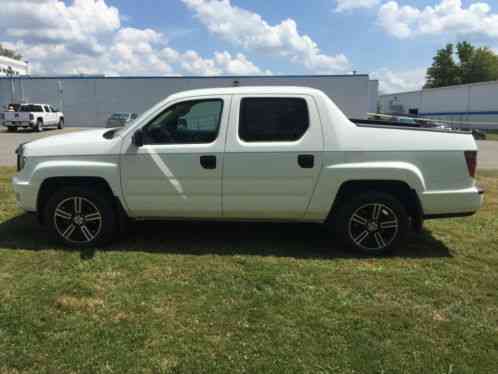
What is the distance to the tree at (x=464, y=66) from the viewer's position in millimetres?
72312

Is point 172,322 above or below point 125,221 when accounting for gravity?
below

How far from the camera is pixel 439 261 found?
14.8ft

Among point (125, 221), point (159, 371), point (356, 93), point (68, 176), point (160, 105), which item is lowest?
point (159, 371)

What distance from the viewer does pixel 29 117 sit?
25.9m

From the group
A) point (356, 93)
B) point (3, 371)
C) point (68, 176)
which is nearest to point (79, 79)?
point (356, 93)

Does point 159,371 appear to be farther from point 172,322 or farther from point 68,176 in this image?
point 68,176

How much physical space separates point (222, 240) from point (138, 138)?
1646 millimetres

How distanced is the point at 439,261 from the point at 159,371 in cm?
332

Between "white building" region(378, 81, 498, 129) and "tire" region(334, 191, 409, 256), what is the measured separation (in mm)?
33765

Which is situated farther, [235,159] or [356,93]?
[356,93]

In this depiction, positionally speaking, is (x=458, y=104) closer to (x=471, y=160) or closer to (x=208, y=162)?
(x=471, y=160)

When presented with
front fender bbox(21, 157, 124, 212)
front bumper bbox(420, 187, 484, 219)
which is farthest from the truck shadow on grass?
front fender bbox(21, 157, 124, 212)

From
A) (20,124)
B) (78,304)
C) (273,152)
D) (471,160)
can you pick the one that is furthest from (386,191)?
(20,124)

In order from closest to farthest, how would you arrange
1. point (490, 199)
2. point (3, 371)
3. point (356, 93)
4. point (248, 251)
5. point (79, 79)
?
point (3, 371) < point (248, 251) < point (490, 199) < point (356, 93) < point (79, 79)
